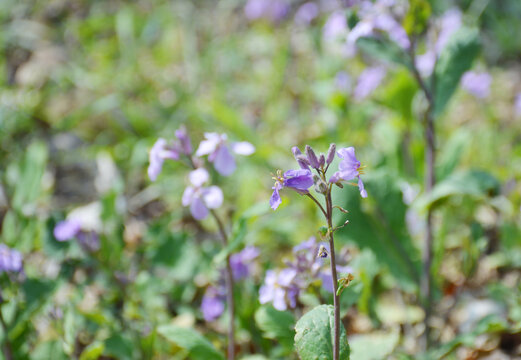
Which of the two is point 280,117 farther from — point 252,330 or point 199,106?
point 252,330

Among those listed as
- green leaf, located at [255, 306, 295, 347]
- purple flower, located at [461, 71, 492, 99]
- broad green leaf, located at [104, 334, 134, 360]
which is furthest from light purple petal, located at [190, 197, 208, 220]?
purple flower, located at [461, 71, 492, 99]

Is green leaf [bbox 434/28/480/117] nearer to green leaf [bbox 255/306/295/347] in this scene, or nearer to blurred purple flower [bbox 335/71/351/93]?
green leaf [bbox 255/306/295/347]

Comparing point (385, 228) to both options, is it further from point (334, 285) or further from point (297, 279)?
point (334, 285)

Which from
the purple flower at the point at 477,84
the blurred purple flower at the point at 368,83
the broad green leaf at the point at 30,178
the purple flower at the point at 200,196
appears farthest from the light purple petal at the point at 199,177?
the purple flower at the point at 477,84

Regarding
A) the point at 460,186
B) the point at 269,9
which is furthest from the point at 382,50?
the point at 269,9

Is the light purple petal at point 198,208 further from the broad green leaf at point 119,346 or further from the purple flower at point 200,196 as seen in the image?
the broad green leaf at point 119,346

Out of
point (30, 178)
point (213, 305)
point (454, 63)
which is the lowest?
point (213, 305)

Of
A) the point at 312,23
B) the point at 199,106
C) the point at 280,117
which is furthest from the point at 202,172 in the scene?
the point at 312,23

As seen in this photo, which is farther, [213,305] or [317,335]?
Answer: [213,305]
